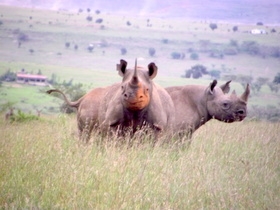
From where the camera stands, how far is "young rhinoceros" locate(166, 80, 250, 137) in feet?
36.1

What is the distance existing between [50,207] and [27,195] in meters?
0.34

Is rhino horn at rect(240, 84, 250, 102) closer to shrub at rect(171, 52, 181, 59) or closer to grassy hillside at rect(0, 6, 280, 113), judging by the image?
grassy hillside at rect(0, 6, 280, 113)

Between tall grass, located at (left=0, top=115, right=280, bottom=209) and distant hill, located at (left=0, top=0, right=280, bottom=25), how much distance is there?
69967 mm

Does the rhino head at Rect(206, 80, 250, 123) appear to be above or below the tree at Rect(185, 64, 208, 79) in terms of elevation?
above

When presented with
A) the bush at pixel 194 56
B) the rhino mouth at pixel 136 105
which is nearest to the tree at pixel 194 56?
the bush at pixel 194 56

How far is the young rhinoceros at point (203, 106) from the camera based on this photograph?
1099 centimetres

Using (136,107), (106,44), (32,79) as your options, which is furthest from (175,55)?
(136,107)

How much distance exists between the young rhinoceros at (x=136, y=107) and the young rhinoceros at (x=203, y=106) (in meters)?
1.23

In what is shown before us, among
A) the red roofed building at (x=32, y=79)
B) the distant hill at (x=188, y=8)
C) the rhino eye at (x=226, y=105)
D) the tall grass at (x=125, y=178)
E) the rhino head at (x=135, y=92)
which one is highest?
the rhino head at (x=135, y=92)

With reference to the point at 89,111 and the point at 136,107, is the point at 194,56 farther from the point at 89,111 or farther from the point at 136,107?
the point at 136,107

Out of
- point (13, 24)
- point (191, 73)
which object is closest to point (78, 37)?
point (13, 24)

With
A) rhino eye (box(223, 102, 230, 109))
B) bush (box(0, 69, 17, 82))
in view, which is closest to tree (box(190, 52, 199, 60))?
bush (box(0, 69, 17, 82))

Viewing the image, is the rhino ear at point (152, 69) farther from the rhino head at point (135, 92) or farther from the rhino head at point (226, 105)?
the rhino head at point (226, 105)

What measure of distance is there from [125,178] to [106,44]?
71143 mm
